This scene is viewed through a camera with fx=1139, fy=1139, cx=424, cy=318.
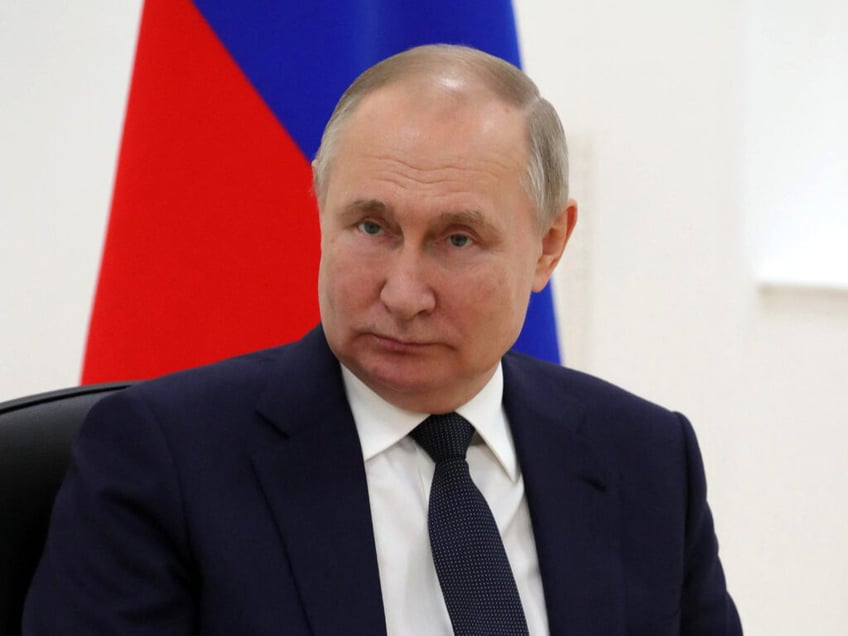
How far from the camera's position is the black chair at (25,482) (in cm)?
133

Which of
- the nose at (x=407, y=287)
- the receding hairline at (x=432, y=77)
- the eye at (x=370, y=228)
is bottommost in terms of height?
the nose at (x=407, y=287)

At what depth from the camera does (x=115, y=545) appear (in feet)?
4.16

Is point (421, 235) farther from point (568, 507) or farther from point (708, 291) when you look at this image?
point (708, 291)

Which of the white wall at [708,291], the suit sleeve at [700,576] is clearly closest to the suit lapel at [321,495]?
the suit sleeve at [700,576]

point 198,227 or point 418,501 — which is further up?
point 198,227

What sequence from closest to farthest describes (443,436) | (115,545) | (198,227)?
(115,545), (443,436), (198,227)

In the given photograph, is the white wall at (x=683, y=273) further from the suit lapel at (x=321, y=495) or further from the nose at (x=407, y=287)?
the nose at (x=407, y=287)

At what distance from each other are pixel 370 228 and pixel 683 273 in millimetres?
2183

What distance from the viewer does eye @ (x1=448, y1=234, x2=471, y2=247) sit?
141 centimetres

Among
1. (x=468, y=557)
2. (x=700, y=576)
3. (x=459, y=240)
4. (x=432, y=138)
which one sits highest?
(x=432, y=138)

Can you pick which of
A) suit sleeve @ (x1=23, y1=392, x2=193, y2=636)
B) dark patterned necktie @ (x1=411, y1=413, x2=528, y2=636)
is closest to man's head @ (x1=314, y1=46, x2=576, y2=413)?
dark patterned necktie @ (x1=411, y1=413, x2=528, y2=636)

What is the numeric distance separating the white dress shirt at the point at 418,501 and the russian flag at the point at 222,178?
1.86ft

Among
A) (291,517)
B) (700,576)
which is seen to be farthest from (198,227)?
(700,576)

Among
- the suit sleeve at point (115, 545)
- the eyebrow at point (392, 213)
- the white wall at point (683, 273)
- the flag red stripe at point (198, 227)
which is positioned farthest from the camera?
the white wall at point (683, 273)
